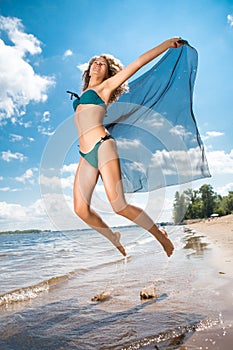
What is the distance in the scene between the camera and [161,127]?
19.5 ft

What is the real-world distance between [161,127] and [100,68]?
1.83 meters

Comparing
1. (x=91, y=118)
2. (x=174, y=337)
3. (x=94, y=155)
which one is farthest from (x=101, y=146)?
(x=174, y=337)

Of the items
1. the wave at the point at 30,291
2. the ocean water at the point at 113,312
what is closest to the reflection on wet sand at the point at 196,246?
the ocean water at the point at 113,312

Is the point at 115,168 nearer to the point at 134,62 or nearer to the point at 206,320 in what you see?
the point at 134,62

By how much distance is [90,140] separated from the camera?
4.23 meters

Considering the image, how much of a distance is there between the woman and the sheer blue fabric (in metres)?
1.22

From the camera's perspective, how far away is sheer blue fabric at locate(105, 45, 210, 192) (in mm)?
5773

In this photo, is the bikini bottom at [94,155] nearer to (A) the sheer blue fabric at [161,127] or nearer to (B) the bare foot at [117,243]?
(B) the bare foot at [117,243]

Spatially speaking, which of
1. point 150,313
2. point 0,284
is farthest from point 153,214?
point 0,284

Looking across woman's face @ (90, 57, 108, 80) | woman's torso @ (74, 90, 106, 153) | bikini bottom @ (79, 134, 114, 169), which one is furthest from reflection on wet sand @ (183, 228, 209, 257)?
woman's face @ (90, 57, 108, 80)

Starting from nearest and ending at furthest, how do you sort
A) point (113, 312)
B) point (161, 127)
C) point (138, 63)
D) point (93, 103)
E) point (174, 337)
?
point (174, 337), point (138, 63), point (113, 312), point (93, 103), point (161, 127)

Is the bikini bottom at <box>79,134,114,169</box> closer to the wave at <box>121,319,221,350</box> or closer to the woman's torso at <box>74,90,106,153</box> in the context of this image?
the woman's torso at <box>74,90,106,153</box>

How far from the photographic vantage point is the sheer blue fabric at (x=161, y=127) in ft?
18.9

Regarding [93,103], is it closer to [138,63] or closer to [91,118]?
[91,118]
